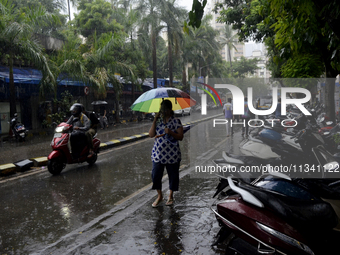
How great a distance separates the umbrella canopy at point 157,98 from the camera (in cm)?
536

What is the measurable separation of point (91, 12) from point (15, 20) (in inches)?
527

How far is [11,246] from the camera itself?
13.2 feet

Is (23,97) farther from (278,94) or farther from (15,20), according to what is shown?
(278,94)

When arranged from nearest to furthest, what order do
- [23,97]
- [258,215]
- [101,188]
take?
1. [258,215]
2. [101,188]
3. [23,97]

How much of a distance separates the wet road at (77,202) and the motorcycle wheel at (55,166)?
165mm

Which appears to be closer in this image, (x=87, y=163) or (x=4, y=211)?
(x=4, y=211)

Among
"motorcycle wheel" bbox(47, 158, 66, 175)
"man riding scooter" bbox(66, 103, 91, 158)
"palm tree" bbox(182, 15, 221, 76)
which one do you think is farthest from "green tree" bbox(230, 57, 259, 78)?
"motorcycle wheel" bbox(47, 158, 66, 175)

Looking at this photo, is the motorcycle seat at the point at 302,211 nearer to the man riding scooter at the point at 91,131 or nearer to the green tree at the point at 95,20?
the man riding scooter at the point at 91,131

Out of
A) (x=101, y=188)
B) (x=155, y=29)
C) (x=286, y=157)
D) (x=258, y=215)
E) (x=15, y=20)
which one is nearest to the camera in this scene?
(x=258, y=215)

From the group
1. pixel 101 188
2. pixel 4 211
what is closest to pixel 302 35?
pixel 101 188

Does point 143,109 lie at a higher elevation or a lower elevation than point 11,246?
higher

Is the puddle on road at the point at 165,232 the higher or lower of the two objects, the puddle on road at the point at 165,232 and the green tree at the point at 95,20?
the lower

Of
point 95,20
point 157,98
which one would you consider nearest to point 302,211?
point 157,98

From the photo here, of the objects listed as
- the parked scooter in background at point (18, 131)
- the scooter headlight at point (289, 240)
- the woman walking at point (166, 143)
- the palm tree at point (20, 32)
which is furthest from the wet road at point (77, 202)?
the palm tree at point (20, 32)
